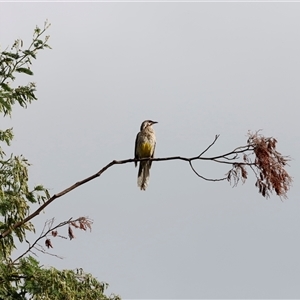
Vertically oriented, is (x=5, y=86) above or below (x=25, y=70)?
below

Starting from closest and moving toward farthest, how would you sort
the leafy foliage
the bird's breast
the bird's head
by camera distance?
the leafy foliage, the bird's head, the bird's breast

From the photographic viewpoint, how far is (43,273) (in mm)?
9508

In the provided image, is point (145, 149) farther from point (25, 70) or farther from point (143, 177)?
point (25, 70)

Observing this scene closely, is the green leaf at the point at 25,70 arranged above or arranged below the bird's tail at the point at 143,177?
below

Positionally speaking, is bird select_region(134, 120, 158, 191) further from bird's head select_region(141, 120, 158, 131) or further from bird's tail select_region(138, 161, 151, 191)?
bird's tail select_region(138, 161, 151, 191)

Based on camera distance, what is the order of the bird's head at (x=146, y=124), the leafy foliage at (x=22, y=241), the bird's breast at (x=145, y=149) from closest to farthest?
1. the leafy foliage at (x=22, y=241)
2. the bird's head at (x=146, y=124)
3. the bird's breast at (x=145, y=149)

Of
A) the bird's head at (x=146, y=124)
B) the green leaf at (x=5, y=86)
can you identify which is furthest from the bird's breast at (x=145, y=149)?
the green leaf at (x=5, y=86)

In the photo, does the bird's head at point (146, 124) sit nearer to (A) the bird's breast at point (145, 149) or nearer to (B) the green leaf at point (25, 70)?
(A) the bird's breast at point (145, 149)

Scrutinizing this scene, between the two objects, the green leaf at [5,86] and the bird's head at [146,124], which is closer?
the green leaf at [5,86]

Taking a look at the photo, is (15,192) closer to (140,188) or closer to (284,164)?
(284,164)

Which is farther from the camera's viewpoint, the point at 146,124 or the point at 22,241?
the point at 146,124

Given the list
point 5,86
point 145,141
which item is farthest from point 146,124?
point 5,86

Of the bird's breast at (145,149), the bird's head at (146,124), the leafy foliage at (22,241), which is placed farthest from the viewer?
the bird's breast at (145,149)

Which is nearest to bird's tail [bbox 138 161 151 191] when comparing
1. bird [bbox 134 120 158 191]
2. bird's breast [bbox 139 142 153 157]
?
bird [bbox 134 120 158 191]
